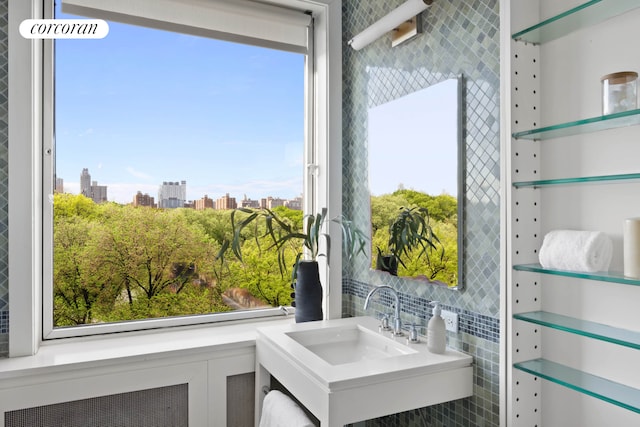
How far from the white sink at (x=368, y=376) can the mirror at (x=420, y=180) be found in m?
0.29

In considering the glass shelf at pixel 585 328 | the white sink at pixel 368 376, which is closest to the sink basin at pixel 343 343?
the white sink at pixel 368 376

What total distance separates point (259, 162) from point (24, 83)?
1.07m

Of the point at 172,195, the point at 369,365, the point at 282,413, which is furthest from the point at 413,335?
the point at 172,195

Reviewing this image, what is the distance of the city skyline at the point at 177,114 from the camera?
6.52 ft

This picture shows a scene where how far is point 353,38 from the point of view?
2059mm

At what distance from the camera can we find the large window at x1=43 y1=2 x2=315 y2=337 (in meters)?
1.96

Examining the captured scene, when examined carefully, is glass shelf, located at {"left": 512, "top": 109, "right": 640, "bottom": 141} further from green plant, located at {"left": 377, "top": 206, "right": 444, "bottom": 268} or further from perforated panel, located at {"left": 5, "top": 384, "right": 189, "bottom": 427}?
perforated panel, located at {"left": 5, "top": 384, "right": 189, "bottom": 427}

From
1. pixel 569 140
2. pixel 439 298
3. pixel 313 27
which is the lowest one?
pixel 439 298

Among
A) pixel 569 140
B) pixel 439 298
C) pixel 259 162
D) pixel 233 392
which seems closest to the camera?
pixel 569 140

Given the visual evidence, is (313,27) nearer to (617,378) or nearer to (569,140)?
(569,140)

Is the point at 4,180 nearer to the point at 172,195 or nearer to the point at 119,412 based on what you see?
the point at 172,195

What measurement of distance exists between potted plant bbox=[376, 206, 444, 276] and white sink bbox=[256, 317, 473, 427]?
0.32m

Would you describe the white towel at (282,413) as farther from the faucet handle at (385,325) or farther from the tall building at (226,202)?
the tall building at (226,202)

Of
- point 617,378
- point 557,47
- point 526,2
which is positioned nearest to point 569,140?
point 557,47
